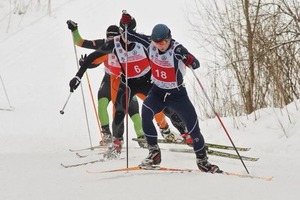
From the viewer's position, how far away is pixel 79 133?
7.11 m

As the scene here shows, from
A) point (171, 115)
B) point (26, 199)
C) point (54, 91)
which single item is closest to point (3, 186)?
point (26, 199)

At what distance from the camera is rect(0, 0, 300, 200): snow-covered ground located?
133 inches

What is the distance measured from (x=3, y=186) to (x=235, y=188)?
1628 mm

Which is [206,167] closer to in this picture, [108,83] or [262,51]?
[108,83]

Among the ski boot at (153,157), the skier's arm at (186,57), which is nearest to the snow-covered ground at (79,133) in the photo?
the ski boot at (153,157)

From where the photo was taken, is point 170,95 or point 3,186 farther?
point 170,95

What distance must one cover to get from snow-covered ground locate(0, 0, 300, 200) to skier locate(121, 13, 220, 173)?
294mm

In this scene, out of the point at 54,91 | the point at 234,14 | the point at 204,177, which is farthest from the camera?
the point at 54,91

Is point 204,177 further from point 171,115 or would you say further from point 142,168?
point 171,115

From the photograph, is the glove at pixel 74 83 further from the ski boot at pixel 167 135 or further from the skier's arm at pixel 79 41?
the ski boot at pixel 167 135

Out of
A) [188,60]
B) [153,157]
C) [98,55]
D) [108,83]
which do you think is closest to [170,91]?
[188,60]

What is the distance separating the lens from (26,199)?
312 centimetres

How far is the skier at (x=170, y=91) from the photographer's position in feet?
12.8

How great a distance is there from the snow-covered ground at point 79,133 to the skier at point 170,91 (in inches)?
11.6
